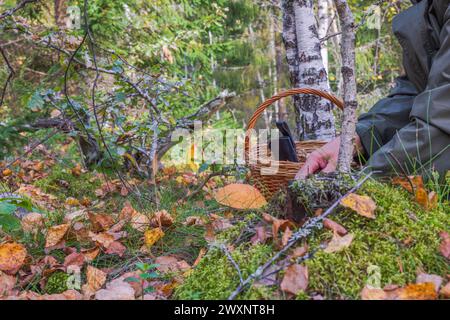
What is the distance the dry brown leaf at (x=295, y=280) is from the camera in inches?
52.0

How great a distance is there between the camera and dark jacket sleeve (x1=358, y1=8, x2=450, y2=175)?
1.88 meters

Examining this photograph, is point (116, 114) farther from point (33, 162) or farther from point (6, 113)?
point (6, 113)

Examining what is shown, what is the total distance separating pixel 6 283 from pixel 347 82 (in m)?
1.43

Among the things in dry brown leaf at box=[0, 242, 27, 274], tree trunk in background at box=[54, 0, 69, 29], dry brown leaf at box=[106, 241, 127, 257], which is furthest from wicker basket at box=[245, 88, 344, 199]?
tree trunk in background at box=[54, 0, 69, 29]

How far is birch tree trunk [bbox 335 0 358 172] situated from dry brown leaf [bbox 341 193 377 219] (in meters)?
0.26

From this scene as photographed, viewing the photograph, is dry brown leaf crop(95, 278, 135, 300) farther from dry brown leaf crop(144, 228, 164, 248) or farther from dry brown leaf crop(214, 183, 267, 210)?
dry brown leaf crop(214, 183, 267, 210)

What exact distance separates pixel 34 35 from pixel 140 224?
213 centimetres

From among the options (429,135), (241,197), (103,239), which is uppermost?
(429,135)

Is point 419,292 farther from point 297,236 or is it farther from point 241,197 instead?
point 241,197

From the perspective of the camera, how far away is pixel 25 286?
1720mm

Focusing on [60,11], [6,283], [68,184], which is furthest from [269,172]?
[60,11]

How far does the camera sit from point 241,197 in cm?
222

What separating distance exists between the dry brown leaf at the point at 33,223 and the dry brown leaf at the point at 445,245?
164 centimetres

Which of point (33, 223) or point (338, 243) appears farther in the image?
point (33, 223)
